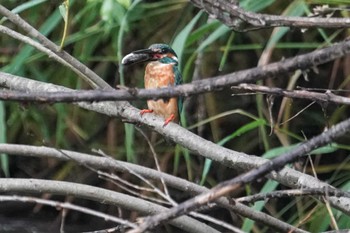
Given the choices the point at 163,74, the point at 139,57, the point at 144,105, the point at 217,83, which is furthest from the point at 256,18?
the point at 144,105

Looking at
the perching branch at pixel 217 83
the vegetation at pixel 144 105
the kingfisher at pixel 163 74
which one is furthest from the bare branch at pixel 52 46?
the vegetation at pixel 144 105

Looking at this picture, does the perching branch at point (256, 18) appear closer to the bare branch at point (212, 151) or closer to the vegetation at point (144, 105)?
the bare branch at point (212, 151)

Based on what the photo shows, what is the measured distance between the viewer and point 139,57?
2.03 m

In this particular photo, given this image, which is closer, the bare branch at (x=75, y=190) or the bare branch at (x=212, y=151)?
the bare branch at (x=212, y=151)

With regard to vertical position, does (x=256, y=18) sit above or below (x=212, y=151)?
above

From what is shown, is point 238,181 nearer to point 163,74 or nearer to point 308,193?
point 308,193

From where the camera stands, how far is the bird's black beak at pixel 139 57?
6.04 ft

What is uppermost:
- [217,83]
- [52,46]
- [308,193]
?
[52,46]

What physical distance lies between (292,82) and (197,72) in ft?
1.01

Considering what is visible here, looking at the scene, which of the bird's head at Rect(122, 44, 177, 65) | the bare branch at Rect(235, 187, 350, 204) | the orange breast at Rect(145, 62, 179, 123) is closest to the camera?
the bare branch at Rect(235, 187, 350, 204)

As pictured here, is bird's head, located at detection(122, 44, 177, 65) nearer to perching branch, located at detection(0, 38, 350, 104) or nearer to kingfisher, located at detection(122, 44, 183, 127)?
kingfisher, located at detection(122, 44, 183, 127)

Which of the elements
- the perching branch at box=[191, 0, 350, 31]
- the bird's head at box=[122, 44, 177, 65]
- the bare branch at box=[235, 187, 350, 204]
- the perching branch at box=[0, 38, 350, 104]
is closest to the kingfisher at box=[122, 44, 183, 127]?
the bird's head at box=[122, 44, 177, 65]

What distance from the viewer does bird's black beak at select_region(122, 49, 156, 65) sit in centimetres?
184

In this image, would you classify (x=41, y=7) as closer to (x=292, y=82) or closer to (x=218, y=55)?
(x=218, y=55)
